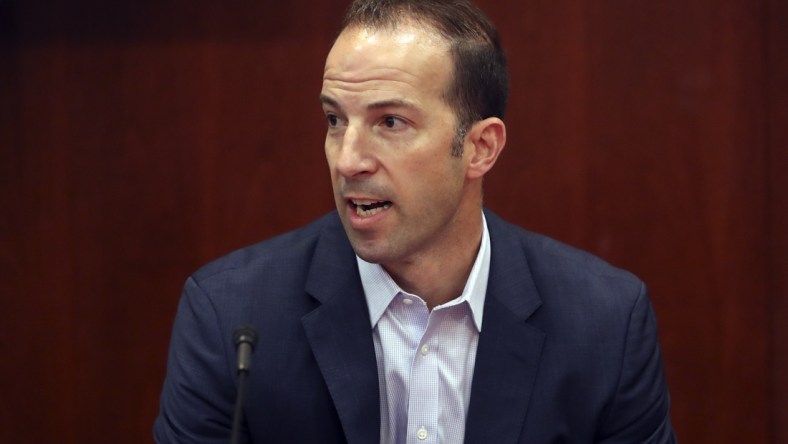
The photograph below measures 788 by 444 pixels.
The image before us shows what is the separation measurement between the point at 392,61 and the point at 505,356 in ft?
1.80

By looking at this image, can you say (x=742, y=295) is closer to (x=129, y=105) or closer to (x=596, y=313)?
(x=596, y=313)

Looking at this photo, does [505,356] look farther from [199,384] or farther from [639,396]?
[199,384]

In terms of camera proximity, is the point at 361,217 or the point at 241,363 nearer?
the point at 241,363

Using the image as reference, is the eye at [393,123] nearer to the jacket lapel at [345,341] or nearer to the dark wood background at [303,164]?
the jacket lapel at [345,341]

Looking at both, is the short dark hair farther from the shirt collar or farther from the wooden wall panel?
the wooden wall panel

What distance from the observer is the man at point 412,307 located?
1828 millimetres

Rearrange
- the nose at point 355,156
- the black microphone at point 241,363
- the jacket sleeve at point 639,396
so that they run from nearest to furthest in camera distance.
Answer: the black microphone at point 241,363 < the nose at point 355,156 < the jacket sleeve at point 639,396

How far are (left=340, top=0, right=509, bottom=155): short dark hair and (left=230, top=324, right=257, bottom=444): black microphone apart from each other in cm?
58

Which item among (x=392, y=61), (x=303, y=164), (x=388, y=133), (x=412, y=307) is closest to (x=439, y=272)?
(x=412, y=307)

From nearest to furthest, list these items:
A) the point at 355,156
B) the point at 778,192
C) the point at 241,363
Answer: the point at 241,363
the point at 355,156
the point at 778,192

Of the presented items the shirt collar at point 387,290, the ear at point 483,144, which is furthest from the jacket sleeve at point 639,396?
the ear at point 483,144

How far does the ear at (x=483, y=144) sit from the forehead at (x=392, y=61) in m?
0.14

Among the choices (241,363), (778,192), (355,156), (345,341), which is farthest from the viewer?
(778,192)

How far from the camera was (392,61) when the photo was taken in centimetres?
180
